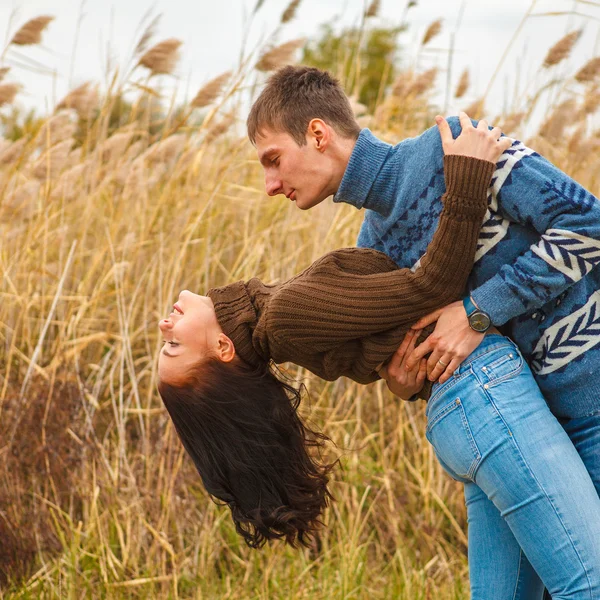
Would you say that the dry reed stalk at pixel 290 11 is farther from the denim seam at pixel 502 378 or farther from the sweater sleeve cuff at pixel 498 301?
the denim seam at pixel 502 378

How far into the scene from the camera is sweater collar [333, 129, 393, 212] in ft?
7.08

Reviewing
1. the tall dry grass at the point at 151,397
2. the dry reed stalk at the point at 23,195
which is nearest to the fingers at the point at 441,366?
the tall dry grass at the point at 151,397

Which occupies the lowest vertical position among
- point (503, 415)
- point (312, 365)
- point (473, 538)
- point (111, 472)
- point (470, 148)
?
point (111, 472)

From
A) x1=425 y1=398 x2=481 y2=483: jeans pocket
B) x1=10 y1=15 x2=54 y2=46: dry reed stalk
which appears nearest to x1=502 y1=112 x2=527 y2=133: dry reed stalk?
x1=10 y1=15 x2=54 y2=46: dry reed stalk

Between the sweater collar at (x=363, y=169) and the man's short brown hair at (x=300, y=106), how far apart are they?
0.26ft

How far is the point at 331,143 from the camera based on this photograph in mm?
2188

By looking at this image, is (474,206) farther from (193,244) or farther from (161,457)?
(193,244)

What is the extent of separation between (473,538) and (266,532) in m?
0.57

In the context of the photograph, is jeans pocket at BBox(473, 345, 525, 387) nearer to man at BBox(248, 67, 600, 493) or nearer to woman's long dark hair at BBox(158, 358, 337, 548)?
man at BBox(248, 67, 600, 493)

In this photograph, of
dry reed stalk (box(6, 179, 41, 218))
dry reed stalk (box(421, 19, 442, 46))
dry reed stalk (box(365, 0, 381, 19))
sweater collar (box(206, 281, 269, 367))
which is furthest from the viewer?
dry reed stalk (box(421, 19, 442, 46))

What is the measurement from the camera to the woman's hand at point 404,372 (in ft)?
7.04

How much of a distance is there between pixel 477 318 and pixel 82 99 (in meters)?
2.57

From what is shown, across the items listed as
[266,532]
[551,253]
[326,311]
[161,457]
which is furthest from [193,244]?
[551,253]

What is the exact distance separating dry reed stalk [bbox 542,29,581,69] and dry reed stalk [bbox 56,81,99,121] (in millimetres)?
2099
